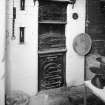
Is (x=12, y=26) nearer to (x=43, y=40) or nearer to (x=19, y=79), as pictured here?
(x=43, y=40)

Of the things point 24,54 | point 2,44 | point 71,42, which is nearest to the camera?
point 2,44

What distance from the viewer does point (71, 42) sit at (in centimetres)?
313

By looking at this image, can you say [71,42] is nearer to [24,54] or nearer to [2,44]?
[24,54]

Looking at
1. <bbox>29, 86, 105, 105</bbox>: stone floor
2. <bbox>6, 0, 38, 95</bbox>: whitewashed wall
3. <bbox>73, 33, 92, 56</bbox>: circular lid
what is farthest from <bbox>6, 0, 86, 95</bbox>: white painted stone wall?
<bbox>73, 33, 92, 56</bbox>: circular lid

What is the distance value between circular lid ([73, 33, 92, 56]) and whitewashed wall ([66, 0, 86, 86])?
8 cm

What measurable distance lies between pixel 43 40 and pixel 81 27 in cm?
92

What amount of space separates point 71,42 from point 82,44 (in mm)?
259

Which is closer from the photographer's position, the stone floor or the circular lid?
the stone floor

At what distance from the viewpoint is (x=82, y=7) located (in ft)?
10.3

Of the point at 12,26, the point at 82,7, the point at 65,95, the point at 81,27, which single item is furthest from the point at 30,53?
the point at 82,7

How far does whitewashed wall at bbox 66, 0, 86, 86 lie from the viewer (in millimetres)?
3088

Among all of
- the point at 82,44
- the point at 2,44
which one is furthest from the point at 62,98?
the point at 2,44

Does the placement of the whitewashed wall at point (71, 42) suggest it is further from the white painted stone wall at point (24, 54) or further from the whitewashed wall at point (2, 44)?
the whitewashed wall at point (2, 44)

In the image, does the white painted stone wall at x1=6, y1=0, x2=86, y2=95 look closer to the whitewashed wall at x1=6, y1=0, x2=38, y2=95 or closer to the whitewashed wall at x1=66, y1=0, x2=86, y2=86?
the whitewashed wall at x1=6, y1=0, x2=38, y2=95
